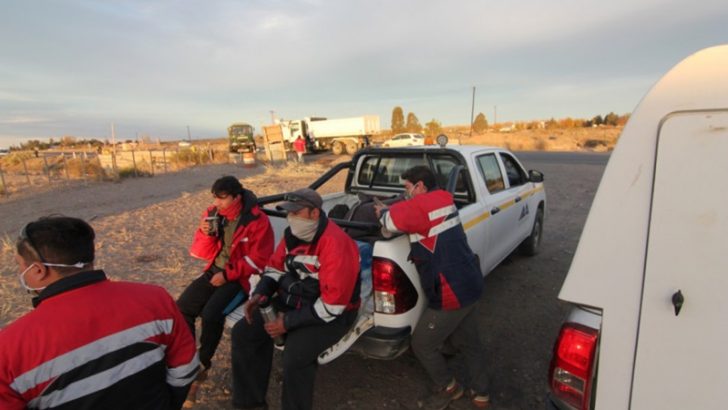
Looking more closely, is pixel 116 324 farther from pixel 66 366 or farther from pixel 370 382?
pixel 370 382

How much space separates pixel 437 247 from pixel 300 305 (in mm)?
938

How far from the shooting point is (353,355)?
336cm

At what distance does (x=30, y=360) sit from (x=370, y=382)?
2.31 metres

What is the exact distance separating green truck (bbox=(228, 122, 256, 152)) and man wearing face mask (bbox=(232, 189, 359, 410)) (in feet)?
109

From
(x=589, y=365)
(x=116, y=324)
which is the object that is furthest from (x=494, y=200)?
(x=116, y=324)

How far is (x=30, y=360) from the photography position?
1.15m

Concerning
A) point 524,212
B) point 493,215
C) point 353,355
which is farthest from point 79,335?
point 524,212

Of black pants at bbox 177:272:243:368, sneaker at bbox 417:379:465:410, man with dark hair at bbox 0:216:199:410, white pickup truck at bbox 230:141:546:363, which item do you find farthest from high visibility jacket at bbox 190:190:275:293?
sneaker at bbox 417:379:465:410

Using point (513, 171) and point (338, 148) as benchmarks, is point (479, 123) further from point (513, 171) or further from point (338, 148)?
point (513, 171)

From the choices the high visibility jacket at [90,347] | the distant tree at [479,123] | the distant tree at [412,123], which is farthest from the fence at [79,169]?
the distant tree at [479,123]

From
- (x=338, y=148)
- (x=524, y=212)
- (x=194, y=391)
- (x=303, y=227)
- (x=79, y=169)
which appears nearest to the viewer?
(x=303, y=227)

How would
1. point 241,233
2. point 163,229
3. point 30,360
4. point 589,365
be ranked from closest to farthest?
point 30,360
point 589,365
point 241,233
point 163,229

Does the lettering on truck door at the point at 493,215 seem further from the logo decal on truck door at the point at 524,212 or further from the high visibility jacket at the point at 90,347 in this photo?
the high visibility jacket at the point at 90,347

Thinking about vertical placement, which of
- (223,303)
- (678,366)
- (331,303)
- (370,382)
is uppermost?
(678,366)
